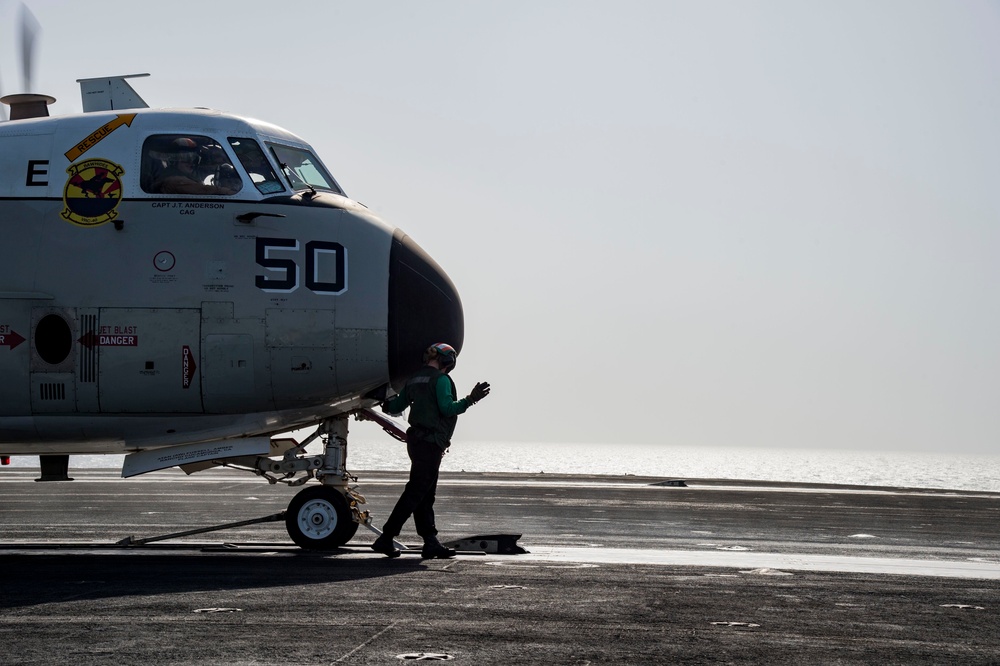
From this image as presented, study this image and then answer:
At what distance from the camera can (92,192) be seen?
14.2 metres

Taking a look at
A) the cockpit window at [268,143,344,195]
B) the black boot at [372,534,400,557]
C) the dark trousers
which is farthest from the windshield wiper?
the black boot at [372,534,400,557]

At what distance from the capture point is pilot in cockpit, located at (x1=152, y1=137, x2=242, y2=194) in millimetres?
14266

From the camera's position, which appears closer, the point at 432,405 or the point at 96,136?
the point at 432,405

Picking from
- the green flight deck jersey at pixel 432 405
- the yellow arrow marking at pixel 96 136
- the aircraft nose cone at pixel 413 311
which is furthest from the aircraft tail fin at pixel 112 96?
the green flight deck jersey at pixel 432 405

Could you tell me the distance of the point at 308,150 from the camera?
50.9 ft

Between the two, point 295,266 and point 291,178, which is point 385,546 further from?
point 291,178

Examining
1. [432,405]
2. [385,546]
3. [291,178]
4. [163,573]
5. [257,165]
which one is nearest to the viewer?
[163,573]

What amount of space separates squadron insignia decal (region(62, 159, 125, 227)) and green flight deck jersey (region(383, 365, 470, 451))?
445 cm

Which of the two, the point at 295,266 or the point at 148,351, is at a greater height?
the point at 295,266

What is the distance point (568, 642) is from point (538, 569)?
405 cm

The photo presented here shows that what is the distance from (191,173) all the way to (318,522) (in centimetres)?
480

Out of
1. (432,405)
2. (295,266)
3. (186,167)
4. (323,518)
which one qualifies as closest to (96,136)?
(186,167)

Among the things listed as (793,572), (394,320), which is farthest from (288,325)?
(793,572)

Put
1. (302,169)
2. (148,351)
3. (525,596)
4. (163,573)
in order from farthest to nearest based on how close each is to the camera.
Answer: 1. (302,169)
2. (148,351)
3. (163,573)
4. (525,596)
